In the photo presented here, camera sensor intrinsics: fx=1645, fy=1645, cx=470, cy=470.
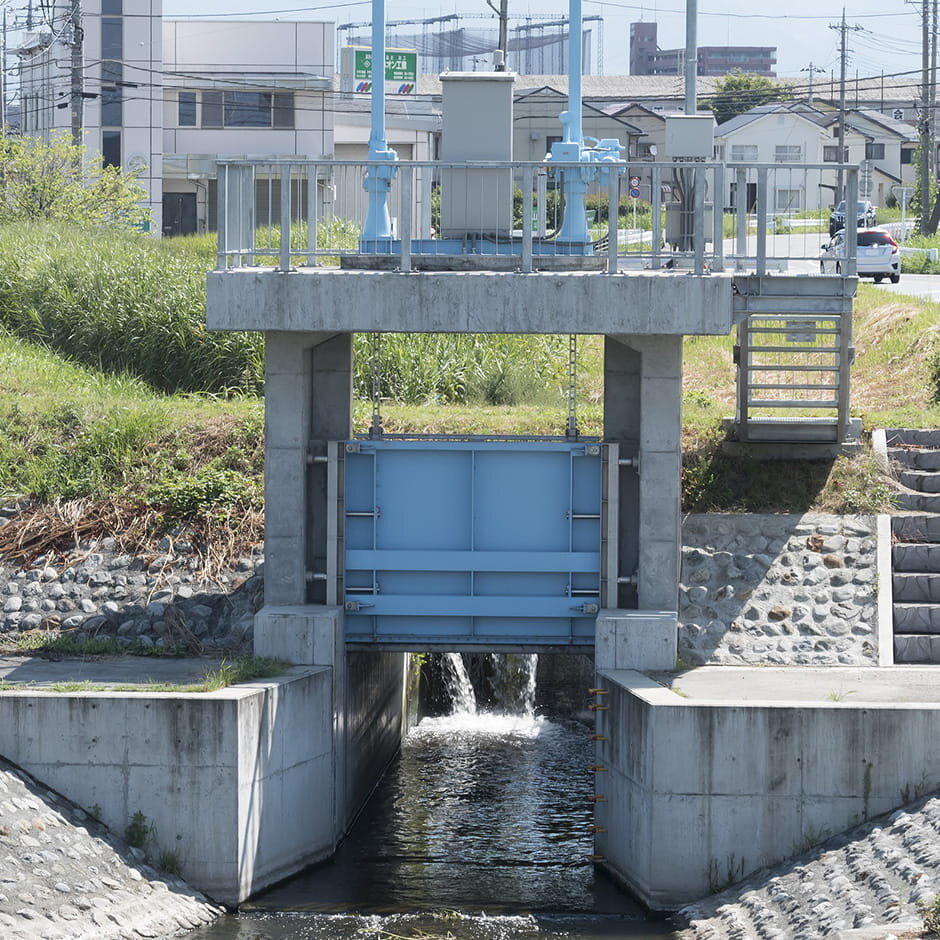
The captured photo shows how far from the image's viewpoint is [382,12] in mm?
16078

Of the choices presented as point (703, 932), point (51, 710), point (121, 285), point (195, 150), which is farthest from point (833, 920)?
point (195, 150)

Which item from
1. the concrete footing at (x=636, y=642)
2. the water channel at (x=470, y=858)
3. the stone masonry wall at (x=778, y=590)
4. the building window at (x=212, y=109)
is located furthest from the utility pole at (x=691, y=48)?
the building window at (x=212, y=109)

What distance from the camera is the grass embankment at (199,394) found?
17.8 m

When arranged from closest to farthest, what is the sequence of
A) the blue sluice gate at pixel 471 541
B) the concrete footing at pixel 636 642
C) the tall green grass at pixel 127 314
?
the concrete footing at pixel 636 642
the blue sluice gate at pixel 471 541
the tall green grass at pixel 127 314

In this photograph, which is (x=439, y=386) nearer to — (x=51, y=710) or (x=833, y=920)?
(x=51, y=710)

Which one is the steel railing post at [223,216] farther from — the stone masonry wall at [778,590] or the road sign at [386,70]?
the road sign at [386,70]

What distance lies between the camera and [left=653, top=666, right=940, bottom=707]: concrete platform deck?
14219mm

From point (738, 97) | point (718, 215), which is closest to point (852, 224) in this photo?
point (718, 215)

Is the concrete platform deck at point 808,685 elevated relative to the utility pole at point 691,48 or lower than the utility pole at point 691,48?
lower

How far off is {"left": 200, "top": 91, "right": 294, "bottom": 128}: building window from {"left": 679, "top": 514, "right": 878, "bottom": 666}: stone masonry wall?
140ft

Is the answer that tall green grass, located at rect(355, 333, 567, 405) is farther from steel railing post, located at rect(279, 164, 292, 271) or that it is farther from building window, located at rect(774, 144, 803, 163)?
building window, located at rect(774, 144, 803, 163)

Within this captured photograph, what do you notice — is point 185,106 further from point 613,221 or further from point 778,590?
point 613,221

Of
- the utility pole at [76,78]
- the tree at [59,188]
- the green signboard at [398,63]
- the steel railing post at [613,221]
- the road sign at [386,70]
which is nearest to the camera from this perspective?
the steel railing post at [613,221]

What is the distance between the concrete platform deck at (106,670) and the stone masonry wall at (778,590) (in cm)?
474
